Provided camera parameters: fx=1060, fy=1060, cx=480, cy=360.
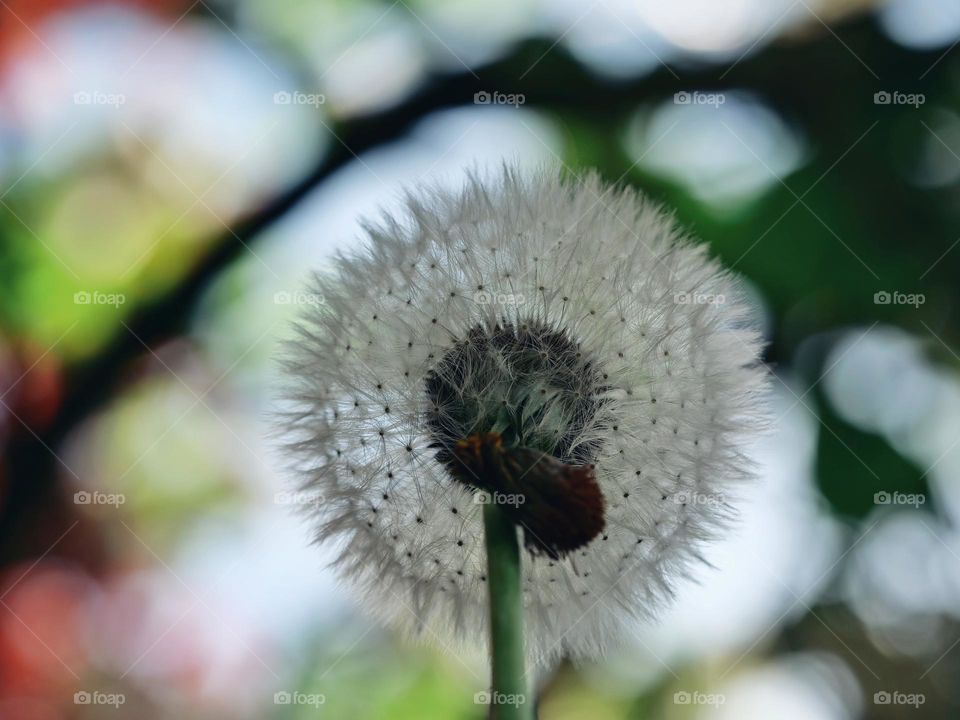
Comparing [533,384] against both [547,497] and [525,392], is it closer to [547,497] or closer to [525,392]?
[525,392]

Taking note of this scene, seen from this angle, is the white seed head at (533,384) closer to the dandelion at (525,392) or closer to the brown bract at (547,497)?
the dandelion at (525,392)

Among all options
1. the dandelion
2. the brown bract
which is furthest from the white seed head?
the brown bract

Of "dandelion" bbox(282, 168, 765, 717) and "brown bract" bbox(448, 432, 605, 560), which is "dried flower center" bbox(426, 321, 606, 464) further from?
"brown bract" bbox(448, 432, 605, 560)

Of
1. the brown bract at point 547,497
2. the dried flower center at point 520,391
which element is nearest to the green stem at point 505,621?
the brown bract at point 547,497

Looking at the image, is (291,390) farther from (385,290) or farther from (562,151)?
(562,151)

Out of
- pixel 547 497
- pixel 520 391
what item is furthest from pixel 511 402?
pixel 547 497

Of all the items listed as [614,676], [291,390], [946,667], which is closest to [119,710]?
[614,676]

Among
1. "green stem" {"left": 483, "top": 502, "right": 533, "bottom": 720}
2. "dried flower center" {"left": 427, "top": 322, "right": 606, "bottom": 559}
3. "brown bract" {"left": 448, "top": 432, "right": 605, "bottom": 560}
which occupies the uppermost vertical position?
"dried flower center" {"left": 427, "top": 322, "right": 606, "bottom": 559}
